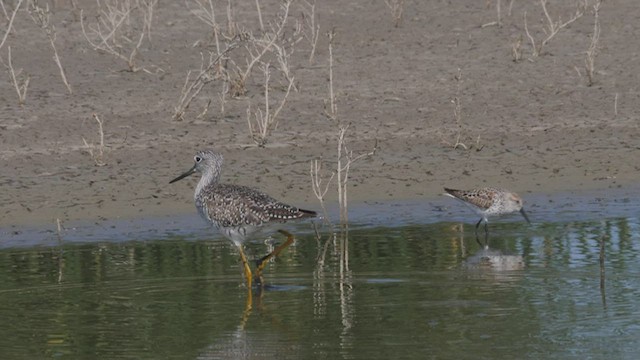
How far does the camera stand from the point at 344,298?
10.6 meters

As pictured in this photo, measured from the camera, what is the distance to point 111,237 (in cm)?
1349

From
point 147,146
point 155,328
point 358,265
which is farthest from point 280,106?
point 155,328

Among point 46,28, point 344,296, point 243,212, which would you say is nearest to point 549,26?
point 46,28

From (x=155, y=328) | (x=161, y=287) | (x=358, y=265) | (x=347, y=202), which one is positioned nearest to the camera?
(x=155, y=328)

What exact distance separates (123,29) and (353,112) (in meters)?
4.32

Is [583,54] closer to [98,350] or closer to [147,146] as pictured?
[147,146]

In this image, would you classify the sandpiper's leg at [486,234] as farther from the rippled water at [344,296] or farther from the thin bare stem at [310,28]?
the thin bare stem at [310,28]

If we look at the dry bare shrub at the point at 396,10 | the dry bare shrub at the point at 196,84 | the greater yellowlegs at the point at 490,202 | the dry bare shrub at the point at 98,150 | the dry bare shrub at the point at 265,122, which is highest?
the dry bare shrub at the point at 396,10

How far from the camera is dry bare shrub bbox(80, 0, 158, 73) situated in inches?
734

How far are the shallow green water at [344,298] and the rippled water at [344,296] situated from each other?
0.6 inches

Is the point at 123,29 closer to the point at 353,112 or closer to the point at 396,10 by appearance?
the point at 396,10

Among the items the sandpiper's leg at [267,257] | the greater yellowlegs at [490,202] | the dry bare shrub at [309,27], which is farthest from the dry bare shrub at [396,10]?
the sandpiper's leg at [267,257]

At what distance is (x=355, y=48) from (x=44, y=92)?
449 cm

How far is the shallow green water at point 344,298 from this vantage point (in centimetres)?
899
